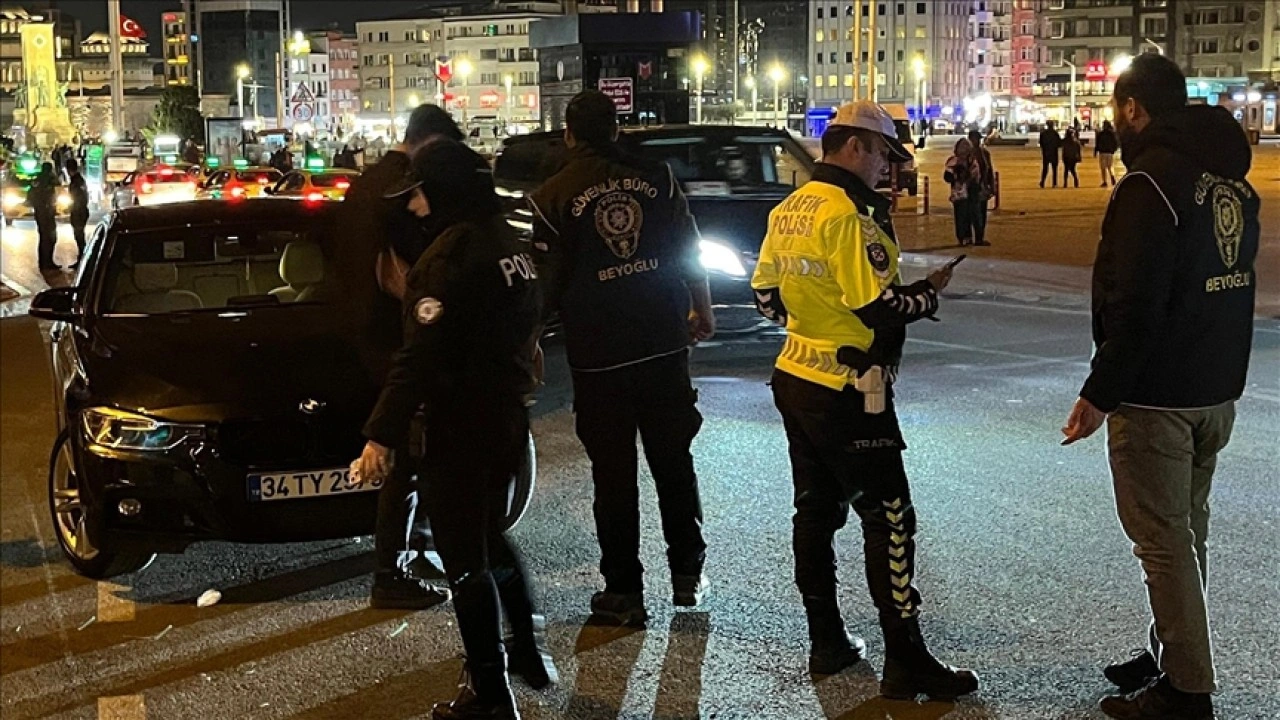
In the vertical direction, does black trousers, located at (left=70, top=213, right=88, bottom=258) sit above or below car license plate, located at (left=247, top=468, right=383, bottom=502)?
above

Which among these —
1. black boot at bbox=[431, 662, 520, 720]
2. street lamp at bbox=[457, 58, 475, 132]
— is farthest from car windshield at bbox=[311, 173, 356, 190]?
A: black boot at bbox=[431, 662, 520, 720]

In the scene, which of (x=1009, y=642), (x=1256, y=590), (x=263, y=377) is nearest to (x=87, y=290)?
(x=263, y=377)

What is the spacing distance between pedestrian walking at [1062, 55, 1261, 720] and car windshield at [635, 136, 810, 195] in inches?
347

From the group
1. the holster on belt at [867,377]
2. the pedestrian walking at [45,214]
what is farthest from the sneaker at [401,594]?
the pedestrian walking at [45,214]

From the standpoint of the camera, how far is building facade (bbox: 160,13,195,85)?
166 m

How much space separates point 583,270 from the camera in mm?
5754

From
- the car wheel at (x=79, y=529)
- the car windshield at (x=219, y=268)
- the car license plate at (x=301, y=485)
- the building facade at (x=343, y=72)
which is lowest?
the car wheel at (x=79, y=529)

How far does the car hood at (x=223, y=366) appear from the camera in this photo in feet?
20.0

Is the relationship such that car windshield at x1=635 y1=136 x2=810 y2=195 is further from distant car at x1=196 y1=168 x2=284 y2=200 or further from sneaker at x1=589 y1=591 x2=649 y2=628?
distant car at x1=196 y1=168 x2=284 y2=200

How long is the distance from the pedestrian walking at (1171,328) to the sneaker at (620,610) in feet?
6.19

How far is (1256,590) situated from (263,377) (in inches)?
159

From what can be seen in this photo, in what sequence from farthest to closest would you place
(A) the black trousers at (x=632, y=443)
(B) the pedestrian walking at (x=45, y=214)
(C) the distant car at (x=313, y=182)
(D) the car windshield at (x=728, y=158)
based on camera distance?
1. (C) the distant car at (x=313, y=182)
2. (B) the pedestrian walking at (x=45, y=214)
3. (D) the car windshield at (x=728, y=158)
4. (A) the black trousers at (x=632, y=443)

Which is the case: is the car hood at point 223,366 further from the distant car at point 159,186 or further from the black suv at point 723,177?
the distant car at point 159,186

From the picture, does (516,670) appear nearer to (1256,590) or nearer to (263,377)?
(263,377)
